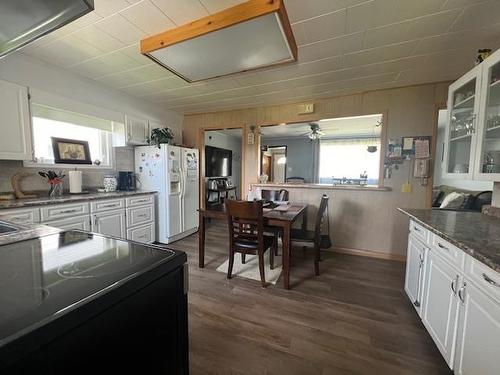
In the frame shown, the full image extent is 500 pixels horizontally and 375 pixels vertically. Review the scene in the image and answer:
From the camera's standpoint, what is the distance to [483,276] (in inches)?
38.4

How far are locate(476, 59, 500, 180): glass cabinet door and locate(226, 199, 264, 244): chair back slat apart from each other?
1801mm

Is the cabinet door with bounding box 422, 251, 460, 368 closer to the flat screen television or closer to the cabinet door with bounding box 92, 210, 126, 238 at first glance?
the cabinet door with bounding box 92, 210, 126, 238

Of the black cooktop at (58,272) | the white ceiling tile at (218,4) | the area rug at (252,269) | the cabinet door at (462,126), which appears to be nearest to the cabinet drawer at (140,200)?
the area rug at (252,269)

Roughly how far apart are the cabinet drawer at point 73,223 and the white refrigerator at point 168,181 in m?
1.09

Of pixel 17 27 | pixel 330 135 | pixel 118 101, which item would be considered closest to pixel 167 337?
pixel 17 27

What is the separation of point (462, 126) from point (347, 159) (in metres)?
4.93

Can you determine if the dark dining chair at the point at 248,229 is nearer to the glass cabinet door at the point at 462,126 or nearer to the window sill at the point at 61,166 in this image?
the glass cabinet door at the point at 462,126

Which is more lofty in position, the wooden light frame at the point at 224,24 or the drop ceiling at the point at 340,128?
the drop ceiling at the point at 340,128

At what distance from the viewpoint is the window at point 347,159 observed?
655cm

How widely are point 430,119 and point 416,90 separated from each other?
42 centimetres

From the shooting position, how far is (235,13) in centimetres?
147

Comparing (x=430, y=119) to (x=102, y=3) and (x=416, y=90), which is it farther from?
(x=102, y=3)

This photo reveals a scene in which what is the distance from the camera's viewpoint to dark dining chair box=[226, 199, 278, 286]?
7.02 feet

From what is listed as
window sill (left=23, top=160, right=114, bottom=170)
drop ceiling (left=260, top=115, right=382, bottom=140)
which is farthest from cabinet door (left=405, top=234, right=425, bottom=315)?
window sill (left=23, top=160, right=114, bottom=170)
